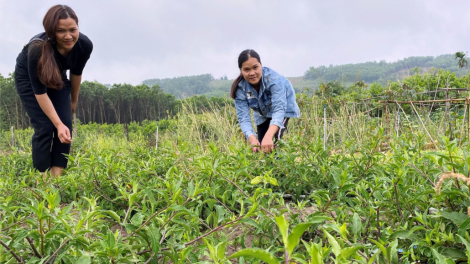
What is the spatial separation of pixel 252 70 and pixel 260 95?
1.12 feet

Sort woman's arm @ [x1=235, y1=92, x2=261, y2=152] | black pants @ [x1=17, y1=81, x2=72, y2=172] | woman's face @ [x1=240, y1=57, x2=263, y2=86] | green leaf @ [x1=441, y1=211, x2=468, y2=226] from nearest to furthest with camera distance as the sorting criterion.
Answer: green leaf @ [x1=441, y1=211, x2=468, y2=226]
black pants @ [x1=17, y1=81, x2=72, y2=172]
woman's face @ [x1=240, y1=57, x2=263, y2=86]
woman's arm @ [x1=235, y1=92, x2=261, y2=152]

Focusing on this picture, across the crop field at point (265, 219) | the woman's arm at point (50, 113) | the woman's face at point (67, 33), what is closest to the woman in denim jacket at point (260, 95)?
the crop field at point (265, 219)

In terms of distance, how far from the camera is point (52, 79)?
2.61 meters

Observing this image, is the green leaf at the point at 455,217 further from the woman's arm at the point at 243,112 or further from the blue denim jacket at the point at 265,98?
the woman's arm at the point at 243,112

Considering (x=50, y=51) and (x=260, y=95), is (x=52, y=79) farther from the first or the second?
(x=260, y=95)

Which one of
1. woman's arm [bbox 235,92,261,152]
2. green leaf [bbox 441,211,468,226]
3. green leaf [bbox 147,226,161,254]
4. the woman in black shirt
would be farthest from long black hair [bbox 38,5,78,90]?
green leaf [bbox 441,211,468,226]

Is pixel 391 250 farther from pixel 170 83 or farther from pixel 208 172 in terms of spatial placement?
pixel 170 83

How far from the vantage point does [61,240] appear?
3.38 feet

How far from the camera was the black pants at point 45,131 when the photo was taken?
113 inches

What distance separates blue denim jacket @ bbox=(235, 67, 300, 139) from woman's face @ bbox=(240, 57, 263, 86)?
0.13m

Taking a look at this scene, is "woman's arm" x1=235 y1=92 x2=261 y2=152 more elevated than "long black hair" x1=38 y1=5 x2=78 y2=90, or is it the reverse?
"long black hair" x1=38 y1=5 x2=78 y2=90

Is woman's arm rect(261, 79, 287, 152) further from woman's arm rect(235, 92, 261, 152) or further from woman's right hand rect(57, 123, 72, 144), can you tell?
woman's right hand rect(57, 123, 72, 144)

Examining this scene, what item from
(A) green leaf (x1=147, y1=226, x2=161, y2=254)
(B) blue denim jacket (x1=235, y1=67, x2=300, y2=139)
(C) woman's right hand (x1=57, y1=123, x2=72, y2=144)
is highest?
(B) blue denim jacket (x1=235, y1=67, x2=300, y2=139)

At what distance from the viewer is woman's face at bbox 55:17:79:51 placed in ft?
8.53
